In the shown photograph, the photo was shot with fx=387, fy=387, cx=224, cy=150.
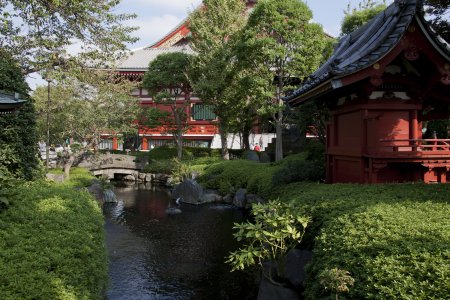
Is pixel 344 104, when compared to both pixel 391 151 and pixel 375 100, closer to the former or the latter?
pixel 375 100

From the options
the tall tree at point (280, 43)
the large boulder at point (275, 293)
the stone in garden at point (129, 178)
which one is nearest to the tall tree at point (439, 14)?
the tall tree at point (280, 43)

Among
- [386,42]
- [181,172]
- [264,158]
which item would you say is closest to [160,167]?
[181,172]

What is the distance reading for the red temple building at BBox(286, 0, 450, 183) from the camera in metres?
9.38

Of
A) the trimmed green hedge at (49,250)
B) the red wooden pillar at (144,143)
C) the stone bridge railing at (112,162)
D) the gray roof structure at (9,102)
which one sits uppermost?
the gray roof structure at (9,102)

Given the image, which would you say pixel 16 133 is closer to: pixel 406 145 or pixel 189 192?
pixel 189 192

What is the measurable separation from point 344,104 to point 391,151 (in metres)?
2.15

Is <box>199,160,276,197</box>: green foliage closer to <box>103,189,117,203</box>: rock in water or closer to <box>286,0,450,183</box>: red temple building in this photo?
<box>103,189,117,203</box>: rock in water

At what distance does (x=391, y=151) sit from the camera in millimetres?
10078

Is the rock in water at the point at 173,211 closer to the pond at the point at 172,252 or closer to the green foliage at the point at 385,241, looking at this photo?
the pond at the point at 172,252

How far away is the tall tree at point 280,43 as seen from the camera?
2109 cm

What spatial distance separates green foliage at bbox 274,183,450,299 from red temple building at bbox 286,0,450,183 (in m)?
1.70

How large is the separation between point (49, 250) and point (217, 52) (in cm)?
2170

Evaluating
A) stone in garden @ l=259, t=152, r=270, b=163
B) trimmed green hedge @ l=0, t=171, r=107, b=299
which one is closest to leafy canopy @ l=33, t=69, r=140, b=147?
stone in garden @ l=259, t=152, r=270, b=163

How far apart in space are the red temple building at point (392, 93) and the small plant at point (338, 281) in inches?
223
